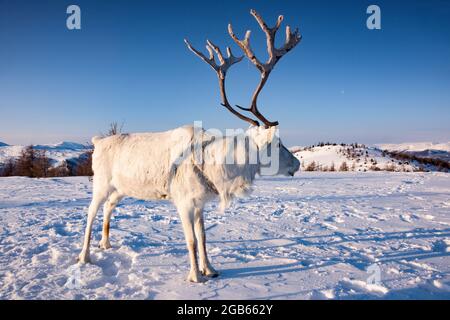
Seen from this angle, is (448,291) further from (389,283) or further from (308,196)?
(308,196)

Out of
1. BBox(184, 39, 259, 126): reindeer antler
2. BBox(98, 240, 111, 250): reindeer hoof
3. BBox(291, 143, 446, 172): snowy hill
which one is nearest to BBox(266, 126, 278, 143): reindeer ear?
BBox(184, 39, 259, 126): reindeer antler

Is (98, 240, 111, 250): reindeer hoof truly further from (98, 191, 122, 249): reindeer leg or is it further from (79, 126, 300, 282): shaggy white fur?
(79, 126, 300, 282): shaggy white fur

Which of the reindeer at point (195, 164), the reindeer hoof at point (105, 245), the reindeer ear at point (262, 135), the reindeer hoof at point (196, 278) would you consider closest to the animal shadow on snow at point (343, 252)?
the reindeer hoof at point (196, 278)

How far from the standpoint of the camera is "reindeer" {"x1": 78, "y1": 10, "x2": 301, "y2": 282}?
12.9 feet

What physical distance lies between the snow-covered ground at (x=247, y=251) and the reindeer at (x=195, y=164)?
49cm

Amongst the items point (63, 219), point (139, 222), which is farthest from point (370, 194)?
point (63, 219)

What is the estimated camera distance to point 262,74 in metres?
4.31

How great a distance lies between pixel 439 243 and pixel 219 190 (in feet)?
14.1

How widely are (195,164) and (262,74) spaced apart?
63.9 inches

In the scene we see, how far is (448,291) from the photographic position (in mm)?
3600

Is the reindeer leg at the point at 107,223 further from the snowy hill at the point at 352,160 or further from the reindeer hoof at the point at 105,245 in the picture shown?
the snowy hill at the point at 352,160

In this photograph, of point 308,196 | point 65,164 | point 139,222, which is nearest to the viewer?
point 139,222

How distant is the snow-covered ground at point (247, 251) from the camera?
12.0ft

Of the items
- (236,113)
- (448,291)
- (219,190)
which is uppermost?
(236,113)
